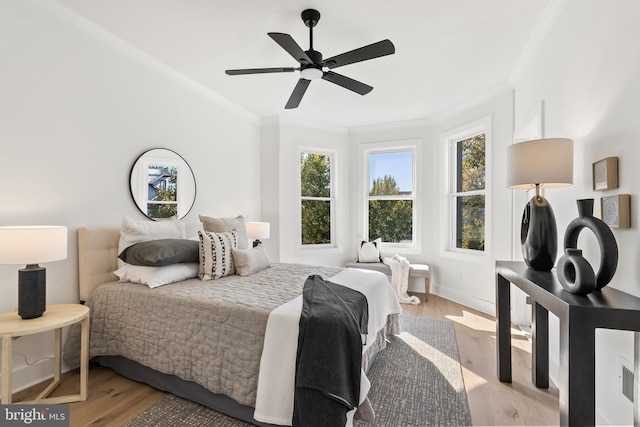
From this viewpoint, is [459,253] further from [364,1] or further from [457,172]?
[364,1]

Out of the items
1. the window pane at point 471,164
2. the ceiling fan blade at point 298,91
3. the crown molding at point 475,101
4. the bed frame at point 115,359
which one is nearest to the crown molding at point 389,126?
the crown molding at point 475,101

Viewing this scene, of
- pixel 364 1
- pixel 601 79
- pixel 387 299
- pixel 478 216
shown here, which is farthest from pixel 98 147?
pixel 478 216

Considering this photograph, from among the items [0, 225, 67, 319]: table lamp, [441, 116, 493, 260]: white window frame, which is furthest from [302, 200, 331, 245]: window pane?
[0, 225, 67, 319]: table lamp

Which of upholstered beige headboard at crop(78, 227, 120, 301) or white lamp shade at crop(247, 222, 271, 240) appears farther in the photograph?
white lamp shade at crop(247, 222, 271, 240)

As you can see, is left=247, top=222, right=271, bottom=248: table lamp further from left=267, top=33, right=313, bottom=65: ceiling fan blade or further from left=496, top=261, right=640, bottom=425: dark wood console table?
left=496, top=261, right=640, bottom=425: dark wood console table

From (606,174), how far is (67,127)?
3.57 meters

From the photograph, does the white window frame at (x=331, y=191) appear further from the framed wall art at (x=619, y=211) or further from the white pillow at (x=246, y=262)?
the framed wall art at (x=619, y=211)

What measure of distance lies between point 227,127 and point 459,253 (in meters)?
3.70

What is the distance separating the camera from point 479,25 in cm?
247

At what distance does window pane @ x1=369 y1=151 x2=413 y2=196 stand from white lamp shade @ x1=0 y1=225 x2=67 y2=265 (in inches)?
170

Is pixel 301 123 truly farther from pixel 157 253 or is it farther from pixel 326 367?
pixel 326 367

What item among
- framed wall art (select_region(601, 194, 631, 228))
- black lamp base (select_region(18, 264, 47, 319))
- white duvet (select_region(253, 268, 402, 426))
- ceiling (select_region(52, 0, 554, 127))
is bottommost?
white duvet (select_region(253, 268, 402, 426))

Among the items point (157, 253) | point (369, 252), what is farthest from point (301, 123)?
point (157, 253)

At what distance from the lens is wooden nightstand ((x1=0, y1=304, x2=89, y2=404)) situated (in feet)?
5.48
